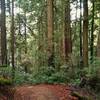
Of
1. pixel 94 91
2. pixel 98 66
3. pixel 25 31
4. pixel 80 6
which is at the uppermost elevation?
pixel 80 6

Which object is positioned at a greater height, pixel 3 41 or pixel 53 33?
pixel 53 33

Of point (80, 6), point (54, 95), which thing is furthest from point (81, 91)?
point (80, 6)

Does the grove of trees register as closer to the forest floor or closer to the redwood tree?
the redwood tree

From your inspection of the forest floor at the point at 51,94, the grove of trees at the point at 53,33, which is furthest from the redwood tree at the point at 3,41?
the forest floor at the point at 51,94

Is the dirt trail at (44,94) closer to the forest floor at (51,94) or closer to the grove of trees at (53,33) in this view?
the forest floor at (51,94)

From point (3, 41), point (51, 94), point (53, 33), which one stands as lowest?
point (51, 94)

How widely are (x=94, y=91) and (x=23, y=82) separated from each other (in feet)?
13.5

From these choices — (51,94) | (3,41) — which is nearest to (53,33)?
(3,41)

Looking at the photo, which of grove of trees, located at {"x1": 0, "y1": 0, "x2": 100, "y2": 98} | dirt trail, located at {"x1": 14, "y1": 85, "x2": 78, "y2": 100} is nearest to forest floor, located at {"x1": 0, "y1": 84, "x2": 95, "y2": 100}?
dirt trail, located at {"x1": 14, "y1": 85, "x2": 78, "y2": 100}

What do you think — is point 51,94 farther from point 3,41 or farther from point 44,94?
point 3,41

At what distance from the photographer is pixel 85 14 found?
15.1 metres

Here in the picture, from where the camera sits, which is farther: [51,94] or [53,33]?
[53,33]

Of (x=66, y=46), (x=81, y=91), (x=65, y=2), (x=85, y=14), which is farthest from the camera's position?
(x=66, y=46)

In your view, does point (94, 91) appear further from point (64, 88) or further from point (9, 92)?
point (9, 92)
